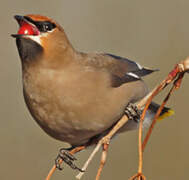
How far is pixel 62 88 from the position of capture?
11.7 ft

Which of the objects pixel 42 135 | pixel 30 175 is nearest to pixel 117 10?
pixel 42 135

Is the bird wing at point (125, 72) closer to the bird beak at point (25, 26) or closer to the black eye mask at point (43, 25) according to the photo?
the black eye mask at point (43, 25)

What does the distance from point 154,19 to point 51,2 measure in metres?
1.29

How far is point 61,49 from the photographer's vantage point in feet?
12.1

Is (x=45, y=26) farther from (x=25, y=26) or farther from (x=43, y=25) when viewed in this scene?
(x=25, y=26)

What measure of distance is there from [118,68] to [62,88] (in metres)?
0.72

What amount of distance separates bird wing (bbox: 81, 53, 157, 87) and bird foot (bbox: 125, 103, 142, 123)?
8.1 inches

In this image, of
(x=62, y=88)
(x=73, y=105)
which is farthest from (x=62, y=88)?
(x=73, y=105)

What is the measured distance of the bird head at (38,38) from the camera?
3.41 m

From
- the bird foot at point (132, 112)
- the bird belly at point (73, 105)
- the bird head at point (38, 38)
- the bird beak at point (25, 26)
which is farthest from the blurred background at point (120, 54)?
the bird beak at point (25, 26)

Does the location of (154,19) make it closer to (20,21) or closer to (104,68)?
(104,68)

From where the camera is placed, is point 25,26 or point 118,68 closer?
point 25,26

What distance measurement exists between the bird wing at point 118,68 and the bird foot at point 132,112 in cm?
20

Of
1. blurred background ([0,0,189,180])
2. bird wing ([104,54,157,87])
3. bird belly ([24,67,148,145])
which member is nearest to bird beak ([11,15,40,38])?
bird belly ([24,67,148,145])
